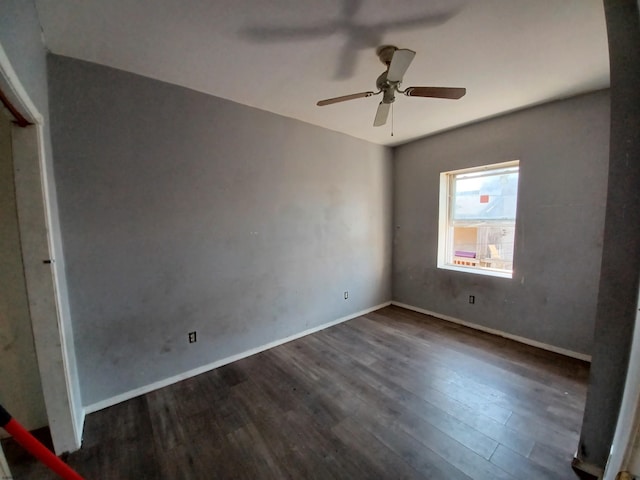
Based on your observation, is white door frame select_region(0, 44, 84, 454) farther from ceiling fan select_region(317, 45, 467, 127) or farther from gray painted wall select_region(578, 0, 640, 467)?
gray painted wall select_region(578, 0, 640, 467)

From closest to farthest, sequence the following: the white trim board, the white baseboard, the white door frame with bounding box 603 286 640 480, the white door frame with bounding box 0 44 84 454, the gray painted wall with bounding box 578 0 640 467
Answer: the white door frame with bounding box 603 286 640 480
the gray painted wall with bounding box 578 0 640 467
the white door frame with bounding box 0 44 84 454
the white trim board
the white baseboard

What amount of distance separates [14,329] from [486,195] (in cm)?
454

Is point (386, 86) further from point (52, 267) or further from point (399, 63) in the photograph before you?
point (52, 267)

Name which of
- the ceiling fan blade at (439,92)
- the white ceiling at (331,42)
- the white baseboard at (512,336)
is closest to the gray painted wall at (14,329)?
the white ceiling at (331,42)

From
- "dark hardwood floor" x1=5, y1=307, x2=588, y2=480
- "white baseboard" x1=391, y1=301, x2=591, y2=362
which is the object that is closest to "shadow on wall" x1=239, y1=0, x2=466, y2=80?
"dark hardwood floor" x1=5, y1=307, x2=588, y2=480

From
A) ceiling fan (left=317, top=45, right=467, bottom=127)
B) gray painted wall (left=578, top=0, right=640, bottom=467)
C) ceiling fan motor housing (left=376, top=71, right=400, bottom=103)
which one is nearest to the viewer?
gray painted wall (left=578, top=0, right=640, bottom=467)

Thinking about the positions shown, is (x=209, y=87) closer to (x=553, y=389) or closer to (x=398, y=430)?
(x=398, y=430)

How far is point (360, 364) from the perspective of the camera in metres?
2.46

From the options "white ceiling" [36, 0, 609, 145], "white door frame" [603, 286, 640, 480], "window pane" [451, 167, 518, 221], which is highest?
"white ceiling" [36, 0, 609, 145]

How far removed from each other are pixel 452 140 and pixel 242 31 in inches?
113

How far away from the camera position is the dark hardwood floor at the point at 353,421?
4.74 ft

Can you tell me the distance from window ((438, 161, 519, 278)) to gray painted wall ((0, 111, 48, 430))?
13.5 feet

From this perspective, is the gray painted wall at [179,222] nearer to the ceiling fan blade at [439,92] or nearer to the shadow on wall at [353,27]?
the shadow on wall at [353,27]

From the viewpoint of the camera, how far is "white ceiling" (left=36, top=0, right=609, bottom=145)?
4.62 ft
